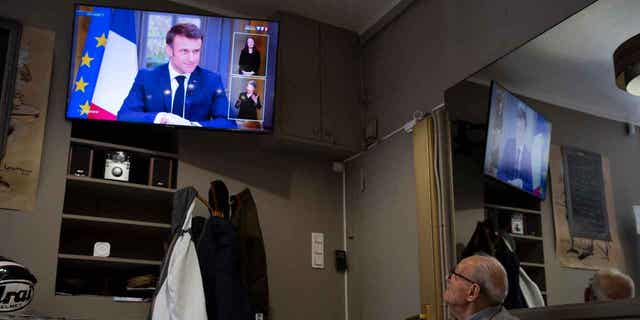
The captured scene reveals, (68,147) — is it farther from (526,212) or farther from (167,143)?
(526,212)

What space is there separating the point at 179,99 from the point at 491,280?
205cm

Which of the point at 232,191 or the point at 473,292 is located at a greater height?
the point at 232,191

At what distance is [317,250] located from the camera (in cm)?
434

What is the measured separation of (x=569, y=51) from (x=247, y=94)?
1.85 metres

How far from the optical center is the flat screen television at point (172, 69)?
11.9 feet

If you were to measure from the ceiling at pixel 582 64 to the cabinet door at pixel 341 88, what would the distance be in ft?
4.60

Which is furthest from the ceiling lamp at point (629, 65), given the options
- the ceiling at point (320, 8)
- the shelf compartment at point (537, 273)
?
the ceiling at point (320, 8)

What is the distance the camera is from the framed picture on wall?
11.1ft

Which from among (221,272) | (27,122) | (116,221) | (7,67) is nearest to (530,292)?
(221,272)

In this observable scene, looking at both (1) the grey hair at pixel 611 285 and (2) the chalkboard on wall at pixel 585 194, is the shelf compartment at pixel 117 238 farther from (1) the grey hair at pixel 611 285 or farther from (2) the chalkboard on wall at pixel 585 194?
(1) the grey hair at pixel 611 285

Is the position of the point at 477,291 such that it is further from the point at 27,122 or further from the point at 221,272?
the point at 27,122

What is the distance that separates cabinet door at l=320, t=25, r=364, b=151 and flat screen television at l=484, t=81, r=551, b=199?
1.32 m

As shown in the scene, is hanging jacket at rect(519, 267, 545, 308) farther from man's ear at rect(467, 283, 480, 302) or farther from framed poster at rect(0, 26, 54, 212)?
framed poster at rect(0, 26, 54, 212)

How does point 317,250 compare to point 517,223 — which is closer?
point 517,223
